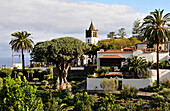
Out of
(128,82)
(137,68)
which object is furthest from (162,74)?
(128,82)

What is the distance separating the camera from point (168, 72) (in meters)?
28.0

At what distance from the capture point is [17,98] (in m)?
9.20

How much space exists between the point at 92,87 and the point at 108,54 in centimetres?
1223

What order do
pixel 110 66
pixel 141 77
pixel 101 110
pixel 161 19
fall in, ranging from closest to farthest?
1. pixel 101 110
2. pixel 161 19
3. pixel 141 77
4. pixel 110 66

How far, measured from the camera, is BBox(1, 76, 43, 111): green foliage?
9172 millimetres

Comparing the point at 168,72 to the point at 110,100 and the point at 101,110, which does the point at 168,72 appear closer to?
the point at 110,100

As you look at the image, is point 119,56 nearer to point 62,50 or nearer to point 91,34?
point 62,50

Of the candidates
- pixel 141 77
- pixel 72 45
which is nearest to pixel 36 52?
pixel 72 45

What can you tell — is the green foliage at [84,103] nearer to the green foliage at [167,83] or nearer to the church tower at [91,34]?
the green foliage at [167,83]

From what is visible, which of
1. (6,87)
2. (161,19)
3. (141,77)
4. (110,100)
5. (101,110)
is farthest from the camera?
(141,77)

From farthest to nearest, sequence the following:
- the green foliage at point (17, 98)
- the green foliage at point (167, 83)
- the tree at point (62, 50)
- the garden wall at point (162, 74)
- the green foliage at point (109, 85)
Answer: the garden wall at point (162, 74)
the tree at point (62, 50)
the green foliage at point (167, 83)
the green foliage at point (109, 85)
the green foliage at point (17, 98)

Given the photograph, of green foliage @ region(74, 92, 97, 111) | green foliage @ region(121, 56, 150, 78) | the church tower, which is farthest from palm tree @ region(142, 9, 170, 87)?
the church tower

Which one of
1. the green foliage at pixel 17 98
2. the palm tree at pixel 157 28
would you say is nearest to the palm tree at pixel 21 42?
the palm tree at pixel 157 28

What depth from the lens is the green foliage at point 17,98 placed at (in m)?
9.17
